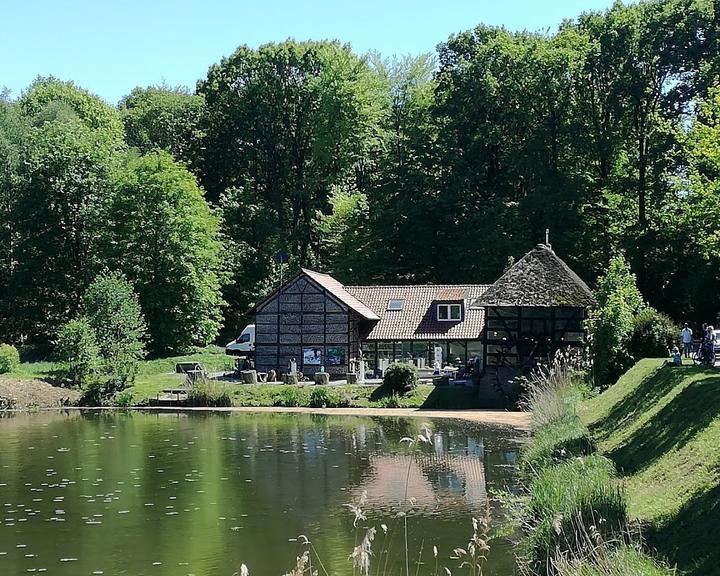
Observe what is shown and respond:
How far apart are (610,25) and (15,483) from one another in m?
37.1

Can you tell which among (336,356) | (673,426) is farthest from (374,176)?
(673,426)

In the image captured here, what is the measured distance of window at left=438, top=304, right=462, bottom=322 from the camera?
139ft

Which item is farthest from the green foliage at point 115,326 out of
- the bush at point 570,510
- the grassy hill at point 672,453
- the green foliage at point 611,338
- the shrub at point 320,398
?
the bush at point 570,510

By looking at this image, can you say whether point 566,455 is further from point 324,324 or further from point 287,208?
point 287,208

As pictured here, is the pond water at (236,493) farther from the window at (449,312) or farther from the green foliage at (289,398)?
the window at (449,312)

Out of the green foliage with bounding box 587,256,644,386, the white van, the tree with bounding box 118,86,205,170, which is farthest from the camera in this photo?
the tree with bounding box 118,86,205,170

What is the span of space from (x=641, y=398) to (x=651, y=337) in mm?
7676

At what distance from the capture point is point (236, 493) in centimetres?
1909

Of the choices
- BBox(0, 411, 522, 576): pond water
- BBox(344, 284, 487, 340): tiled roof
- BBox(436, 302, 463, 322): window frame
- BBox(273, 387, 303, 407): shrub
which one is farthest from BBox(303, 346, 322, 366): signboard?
BBox(0, 411, 522, 576): pond water

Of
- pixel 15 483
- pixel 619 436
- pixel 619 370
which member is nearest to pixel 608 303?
pixel 619 370

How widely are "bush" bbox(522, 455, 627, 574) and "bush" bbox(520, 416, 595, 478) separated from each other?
8.39ft

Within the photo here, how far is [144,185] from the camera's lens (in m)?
49.4

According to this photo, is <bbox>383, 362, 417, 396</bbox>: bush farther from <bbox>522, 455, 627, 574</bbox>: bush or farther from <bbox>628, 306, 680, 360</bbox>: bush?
<bbox>522, 455, 627, 574</bbox>: bush

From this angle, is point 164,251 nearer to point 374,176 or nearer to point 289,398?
point 374,176
